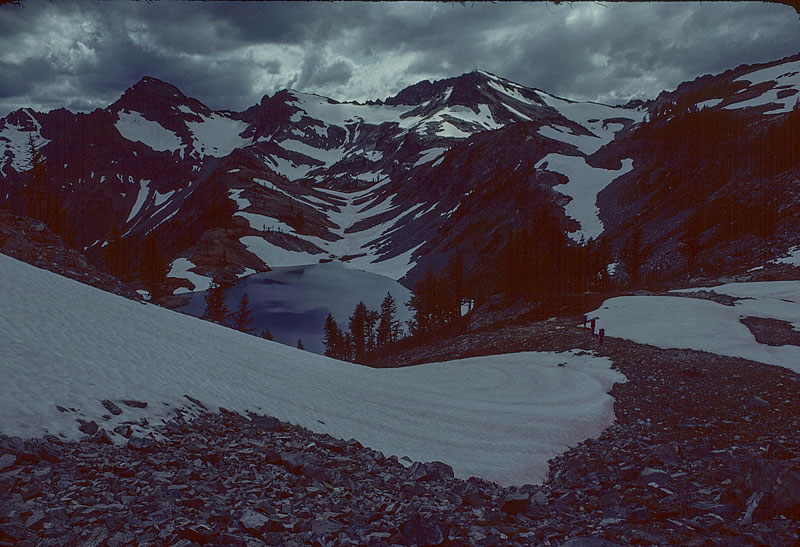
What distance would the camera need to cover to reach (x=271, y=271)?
13812 centimetres

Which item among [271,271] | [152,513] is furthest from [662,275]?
[271,271]

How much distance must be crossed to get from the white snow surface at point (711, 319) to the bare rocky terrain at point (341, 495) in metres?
16.2

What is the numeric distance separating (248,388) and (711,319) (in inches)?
1234

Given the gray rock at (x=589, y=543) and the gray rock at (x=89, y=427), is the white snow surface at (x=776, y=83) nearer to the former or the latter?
the gray rock at (x=589, y=543)

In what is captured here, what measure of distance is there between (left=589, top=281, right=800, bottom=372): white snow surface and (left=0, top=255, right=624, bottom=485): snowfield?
321 inches

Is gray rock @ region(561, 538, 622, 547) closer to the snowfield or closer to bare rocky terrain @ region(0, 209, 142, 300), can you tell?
the snowfield

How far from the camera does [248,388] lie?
47.2ft

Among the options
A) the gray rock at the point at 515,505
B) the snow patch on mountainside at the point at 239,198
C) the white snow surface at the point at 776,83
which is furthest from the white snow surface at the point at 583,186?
the snow patch on mountainside at the point at 239,198

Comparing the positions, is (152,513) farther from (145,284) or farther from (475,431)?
(145,284)

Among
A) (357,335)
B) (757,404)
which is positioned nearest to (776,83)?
(357,335)

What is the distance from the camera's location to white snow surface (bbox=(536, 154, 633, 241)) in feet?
315

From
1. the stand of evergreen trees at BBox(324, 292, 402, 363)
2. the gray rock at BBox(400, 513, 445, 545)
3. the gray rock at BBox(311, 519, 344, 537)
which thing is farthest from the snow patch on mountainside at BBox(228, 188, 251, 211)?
the gray rock at BBox(400, 513, 445, 545)

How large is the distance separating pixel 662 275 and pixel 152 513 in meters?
75.9

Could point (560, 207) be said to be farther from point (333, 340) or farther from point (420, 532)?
point (420, 532)
